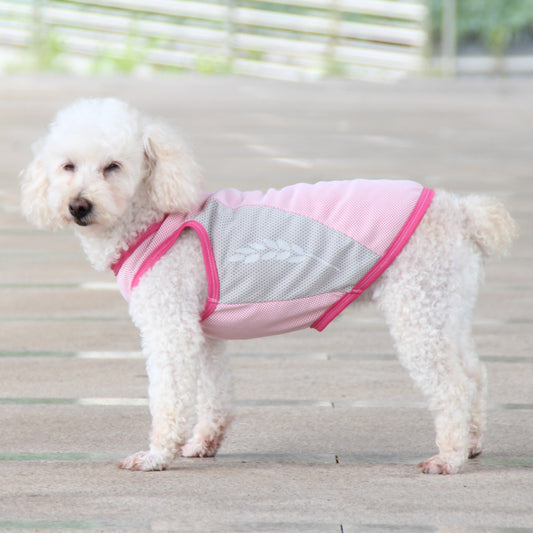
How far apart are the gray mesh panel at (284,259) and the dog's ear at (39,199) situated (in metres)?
0.41

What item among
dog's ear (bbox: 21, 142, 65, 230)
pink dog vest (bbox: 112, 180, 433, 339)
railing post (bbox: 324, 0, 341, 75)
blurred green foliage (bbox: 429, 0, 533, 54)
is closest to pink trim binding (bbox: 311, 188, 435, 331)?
pink dog vest (bbox: 112, 180, 433, 339)

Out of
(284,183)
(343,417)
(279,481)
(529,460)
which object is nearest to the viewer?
(279,481)

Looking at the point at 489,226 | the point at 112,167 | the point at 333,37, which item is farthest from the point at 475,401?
the point at 333,37

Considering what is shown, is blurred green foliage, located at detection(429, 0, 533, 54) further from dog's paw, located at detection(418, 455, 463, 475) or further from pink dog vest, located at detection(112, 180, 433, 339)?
dog's paw, located at detection(418, 455, 463, 475)

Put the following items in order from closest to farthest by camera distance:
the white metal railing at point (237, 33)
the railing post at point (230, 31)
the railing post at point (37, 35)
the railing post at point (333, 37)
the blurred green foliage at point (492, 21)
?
the railing post at point (37, 35)
the blurred green foliage at point (492, 21)
the white metal railing at point (237, 33)
the railing post at point (230, 31)
the railing post at point (333, 37)

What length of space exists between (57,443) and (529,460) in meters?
1.15

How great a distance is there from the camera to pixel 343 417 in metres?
2.75

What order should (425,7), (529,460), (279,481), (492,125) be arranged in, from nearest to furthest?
(279,481) → (529,460) → (492,125) → (425,7)

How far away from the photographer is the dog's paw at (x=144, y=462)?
7.68ft

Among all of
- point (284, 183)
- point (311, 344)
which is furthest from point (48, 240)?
point (311, 344)


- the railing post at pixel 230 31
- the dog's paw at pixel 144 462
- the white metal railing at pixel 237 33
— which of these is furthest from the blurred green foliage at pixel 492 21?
the dog's paw at pixel 144 462

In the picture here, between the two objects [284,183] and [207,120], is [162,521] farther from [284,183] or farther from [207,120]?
[207,120]

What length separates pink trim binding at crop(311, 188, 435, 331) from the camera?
236 cm

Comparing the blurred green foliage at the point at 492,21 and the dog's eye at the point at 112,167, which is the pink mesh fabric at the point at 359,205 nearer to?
the dog's eye at the point at 112,167
